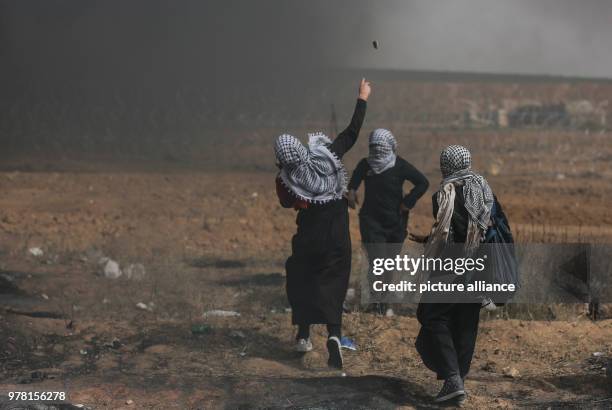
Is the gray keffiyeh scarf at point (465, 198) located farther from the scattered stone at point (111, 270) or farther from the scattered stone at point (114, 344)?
the scattered stone at point (111, 270)

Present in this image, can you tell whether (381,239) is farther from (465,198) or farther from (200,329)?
(465,198)

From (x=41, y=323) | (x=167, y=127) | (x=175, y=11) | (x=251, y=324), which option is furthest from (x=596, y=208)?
(x=175, y=11)

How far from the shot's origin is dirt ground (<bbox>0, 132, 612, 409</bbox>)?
5484 millimetres

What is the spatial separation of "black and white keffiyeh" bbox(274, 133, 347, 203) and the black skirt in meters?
0.12

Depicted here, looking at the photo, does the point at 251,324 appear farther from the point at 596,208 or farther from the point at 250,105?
the point at 250,105

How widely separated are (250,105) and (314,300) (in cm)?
1823

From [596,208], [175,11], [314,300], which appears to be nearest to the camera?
[314,300]

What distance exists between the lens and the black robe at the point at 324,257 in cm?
604

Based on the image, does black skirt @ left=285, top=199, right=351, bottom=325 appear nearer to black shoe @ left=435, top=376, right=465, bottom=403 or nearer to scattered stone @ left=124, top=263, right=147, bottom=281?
black shoe @ left=435, top=376, right=465, bottom=403

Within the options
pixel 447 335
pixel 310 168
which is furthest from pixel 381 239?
pixel 447 335

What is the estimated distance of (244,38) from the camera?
27031mm

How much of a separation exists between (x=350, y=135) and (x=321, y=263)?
0.82 meters

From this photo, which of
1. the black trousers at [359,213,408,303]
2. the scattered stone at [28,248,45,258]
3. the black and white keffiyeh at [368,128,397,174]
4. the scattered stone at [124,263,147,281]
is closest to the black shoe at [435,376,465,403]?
the black trousers at [359,213,408,303]

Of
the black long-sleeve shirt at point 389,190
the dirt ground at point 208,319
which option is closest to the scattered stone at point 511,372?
the dirt ground at point 208,319
